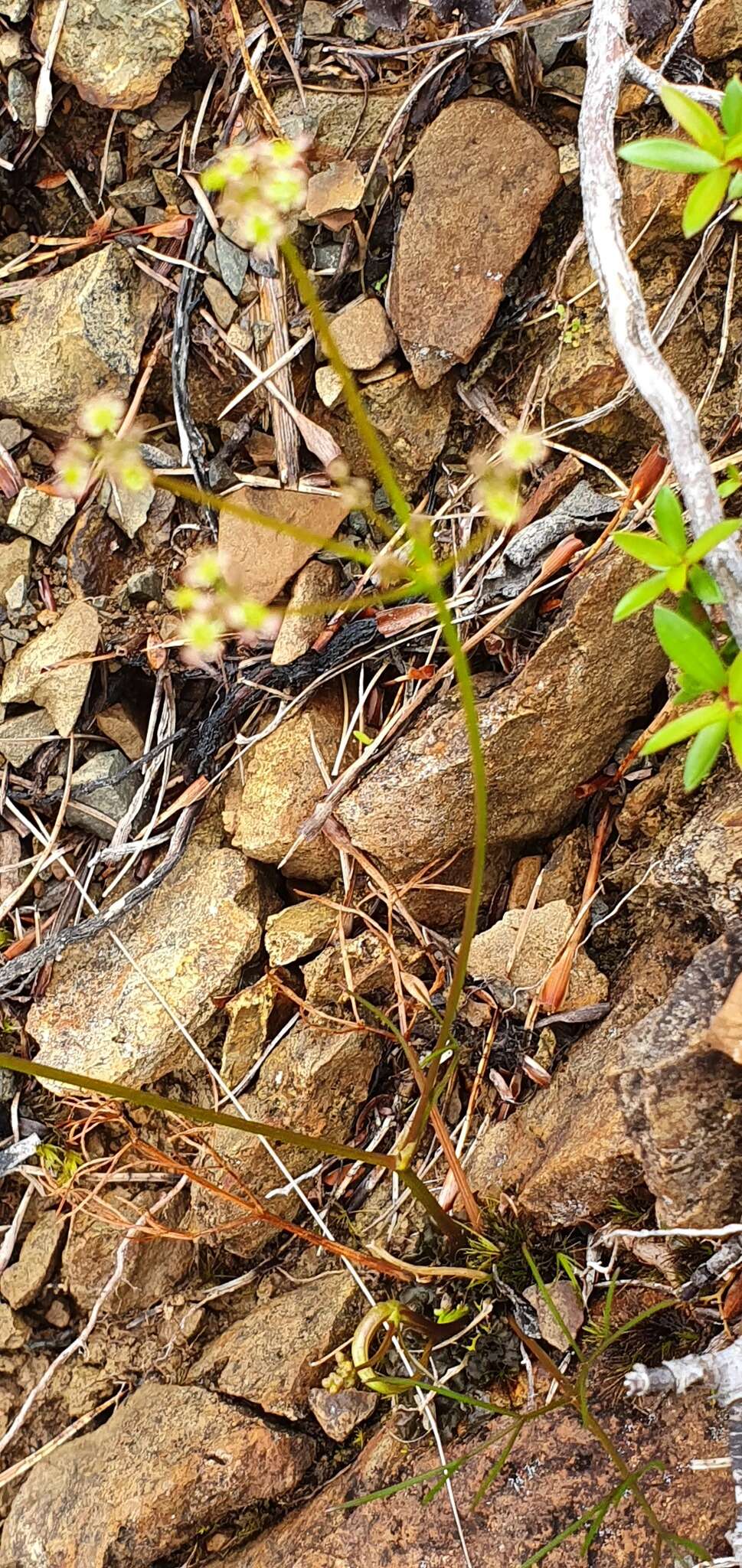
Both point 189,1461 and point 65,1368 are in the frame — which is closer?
point 189,1461

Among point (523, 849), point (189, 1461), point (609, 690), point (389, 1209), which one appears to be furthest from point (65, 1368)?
point (609, 690)

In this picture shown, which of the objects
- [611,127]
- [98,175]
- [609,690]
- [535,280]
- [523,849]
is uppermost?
[98,175]

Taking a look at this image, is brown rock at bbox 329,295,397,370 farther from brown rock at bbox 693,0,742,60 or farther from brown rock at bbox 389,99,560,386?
brown rock at bbox 693,0,742,60

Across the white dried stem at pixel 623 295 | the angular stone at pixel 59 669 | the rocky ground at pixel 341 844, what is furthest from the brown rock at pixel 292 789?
the white dried stem at pixel 623 295

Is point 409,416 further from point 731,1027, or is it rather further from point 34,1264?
point 34,1264

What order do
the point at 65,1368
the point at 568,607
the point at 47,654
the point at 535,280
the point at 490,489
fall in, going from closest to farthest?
the point at 490,489 < the point at 568,607 < the point at 535,280 < the point at 65,1368 < the point at 47,654

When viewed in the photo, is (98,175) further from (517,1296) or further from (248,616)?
(517,1296)

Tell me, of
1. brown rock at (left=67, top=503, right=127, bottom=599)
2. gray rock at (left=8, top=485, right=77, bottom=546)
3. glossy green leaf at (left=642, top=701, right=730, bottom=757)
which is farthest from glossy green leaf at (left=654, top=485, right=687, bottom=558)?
gray rock at (left=8, top=485, right=77, bottom=546)

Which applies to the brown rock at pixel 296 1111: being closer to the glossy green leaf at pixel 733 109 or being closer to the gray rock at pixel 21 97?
the glossy green leaf at pixel 733 109
